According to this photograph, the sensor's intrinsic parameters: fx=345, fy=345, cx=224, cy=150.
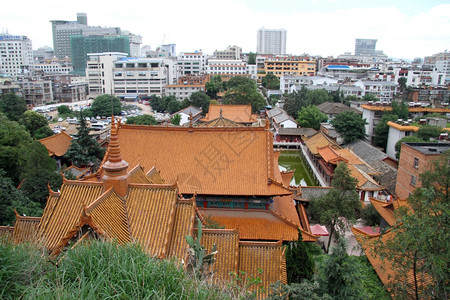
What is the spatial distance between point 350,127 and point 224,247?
101ft

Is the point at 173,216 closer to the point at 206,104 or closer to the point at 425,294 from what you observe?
the point at 425,294

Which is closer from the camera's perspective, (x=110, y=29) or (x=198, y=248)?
(x=198, y=248)

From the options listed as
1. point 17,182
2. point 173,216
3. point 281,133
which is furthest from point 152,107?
point 173,216

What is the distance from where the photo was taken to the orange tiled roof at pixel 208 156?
15.3 m

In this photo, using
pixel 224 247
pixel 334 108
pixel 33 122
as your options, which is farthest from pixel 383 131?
pixel 33 122

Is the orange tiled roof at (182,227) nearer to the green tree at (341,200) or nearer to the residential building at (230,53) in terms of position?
the green tree at (341,200)

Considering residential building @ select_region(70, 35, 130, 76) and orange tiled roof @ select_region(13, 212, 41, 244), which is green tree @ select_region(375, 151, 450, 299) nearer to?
orange tiled roof @ select_region(13, 212, 41, 244)

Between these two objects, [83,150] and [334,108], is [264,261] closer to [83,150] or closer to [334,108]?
[83,150]

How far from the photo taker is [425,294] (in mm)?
9266

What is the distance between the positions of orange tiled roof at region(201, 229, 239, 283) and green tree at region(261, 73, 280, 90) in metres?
70.9

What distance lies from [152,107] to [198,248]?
58.7 meters

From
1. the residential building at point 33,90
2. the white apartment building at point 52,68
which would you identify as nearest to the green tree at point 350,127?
the residential building at point 33,90

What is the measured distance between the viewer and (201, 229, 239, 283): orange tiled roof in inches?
406

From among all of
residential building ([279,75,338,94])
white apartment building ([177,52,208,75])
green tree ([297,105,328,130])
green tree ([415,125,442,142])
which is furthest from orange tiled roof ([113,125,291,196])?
white apartment building ([177,52,208,75])
